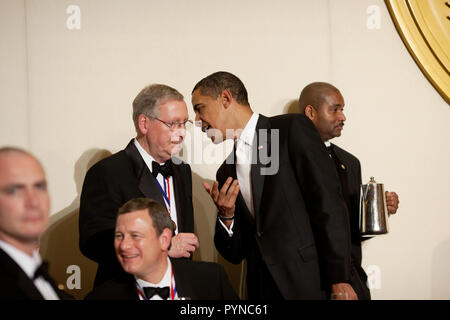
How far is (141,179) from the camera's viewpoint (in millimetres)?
2939

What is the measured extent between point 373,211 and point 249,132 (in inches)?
37.7

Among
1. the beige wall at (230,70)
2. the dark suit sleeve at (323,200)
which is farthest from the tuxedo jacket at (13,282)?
the beige wall at (230,70)

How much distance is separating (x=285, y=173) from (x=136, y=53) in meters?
1.71

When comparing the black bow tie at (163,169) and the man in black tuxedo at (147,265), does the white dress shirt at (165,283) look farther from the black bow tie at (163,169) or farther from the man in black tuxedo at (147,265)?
the black bow tie at (163,169)

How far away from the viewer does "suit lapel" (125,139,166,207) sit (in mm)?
2912

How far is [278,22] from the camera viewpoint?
4.15 m

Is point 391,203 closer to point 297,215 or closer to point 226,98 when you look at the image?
point 297,215

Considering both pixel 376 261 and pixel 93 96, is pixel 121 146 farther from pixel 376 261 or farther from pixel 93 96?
pixel 376 261

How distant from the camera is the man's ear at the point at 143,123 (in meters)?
3.02

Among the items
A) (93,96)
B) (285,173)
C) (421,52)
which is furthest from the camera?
(421,52)

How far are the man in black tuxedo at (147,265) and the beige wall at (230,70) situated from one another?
1.54 m

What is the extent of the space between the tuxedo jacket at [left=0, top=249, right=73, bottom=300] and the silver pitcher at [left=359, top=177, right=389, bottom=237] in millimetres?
2382

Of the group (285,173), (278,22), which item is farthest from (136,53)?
(285,173)

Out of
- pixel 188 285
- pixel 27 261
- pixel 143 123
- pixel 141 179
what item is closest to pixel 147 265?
pixel 188 285
